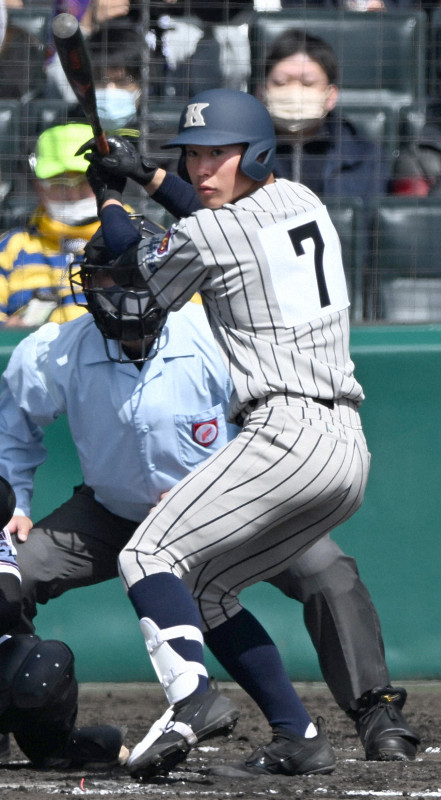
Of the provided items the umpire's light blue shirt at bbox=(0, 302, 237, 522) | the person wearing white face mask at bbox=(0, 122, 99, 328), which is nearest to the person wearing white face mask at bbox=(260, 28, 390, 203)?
the person wearing white face mask at bbox=(0, 122, 99, 328)

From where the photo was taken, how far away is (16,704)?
3094mm

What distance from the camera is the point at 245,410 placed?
10.1 ft

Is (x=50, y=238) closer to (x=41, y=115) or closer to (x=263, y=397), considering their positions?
(x=41, y=115)

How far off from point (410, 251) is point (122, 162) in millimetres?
1399

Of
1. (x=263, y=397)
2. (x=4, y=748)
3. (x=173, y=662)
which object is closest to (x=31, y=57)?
(x=263, y=397)

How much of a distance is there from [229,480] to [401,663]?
1730 mm

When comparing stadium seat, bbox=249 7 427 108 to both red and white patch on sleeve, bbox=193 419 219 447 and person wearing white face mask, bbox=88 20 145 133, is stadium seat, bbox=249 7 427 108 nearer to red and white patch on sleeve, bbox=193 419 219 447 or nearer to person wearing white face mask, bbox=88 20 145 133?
person wearing white face mask, bbox=88 20 145 133

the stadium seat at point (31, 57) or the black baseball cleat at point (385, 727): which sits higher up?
the stadium seat at point (31, 57)

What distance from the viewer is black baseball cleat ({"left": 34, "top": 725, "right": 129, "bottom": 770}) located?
10.8 ft

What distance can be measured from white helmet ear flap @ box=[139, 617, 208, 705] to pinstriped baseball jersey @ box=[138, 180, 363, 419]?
0.56 metres

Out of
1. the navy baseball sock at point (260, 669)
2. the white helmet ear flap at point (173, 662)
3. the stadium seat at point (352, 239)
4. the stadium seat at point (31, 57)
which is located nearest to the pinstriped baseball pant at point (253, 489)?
the white helmet ear flap at point (173, 662)

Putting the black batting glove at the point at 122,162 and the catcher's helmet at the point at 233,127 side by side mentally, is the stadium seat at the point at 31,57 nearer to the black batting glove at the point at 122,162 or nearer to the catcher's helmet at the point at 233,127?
the black batting glove at the point at 122,162

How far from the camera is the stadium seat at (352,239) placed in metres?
4.42

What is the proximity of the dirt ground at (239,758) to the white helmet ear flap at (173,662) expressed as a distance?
0.23m
